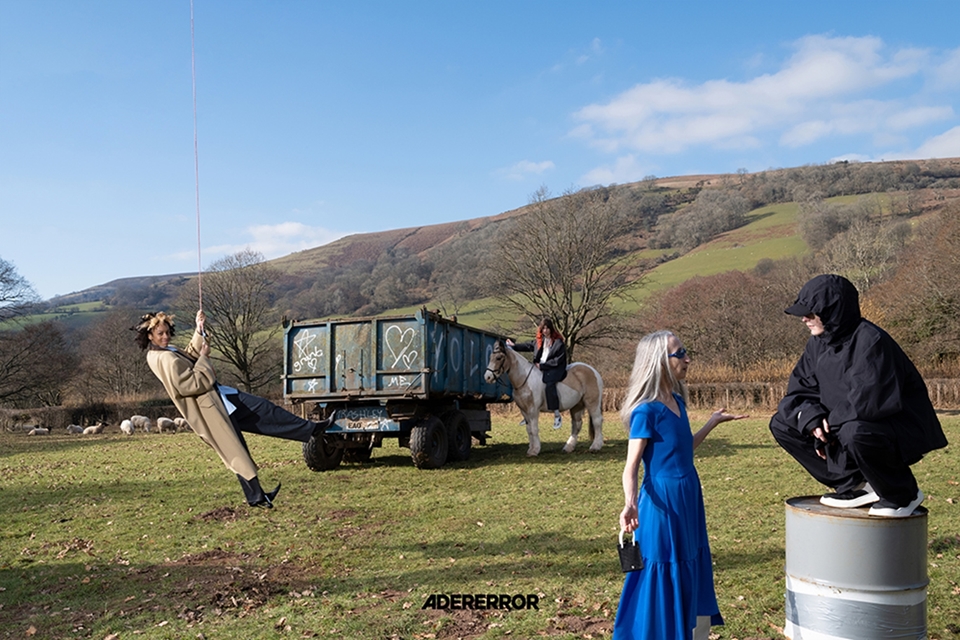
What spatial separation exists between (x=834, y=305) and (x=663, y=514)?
4.51ft

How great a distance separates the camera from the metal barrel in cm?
353

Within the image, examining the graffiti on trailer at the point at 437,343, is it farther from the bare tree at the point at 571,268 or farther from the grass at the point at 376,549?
the bare tree at the point at 571,268

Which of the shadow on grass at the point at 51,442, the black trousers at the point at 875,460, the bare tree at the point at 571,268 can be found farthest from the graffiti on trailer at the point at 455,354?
the bare tree at the point at 571,268

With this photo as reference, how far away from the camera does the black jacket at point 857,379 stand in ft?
11.4

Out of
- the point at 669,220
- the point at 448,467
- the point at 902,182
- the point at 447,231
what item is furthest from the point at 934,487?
Result: the point at 447,231

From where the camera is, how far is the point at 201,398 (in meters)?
6.38

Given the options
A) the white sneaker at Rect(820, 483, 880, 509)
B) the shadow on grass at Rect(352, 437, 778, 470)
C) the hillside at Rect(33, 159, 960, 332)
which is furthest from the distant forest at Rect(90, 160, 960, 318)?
the white sneaker at Rect(820, 483, 880, 509)

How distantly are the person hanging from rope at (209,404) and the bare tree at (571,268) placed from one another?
99.8 ft

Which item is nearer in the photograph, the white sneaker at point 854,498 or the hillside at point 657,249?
the white sneaker at point 854,498

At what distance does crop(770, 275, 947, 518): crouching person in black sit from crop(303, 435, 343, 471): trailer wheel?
968 cm

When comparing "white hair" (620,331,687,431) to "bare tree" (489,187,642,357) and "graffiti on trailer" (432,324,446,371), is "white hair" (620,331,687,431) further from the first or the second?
"bare tree" (489,187,642,357)

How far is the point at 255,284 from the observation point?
44.3m

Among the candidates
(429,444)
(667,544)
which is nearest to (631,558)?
(667,544)

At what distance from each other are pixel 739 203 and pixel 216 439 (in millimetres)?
74626
